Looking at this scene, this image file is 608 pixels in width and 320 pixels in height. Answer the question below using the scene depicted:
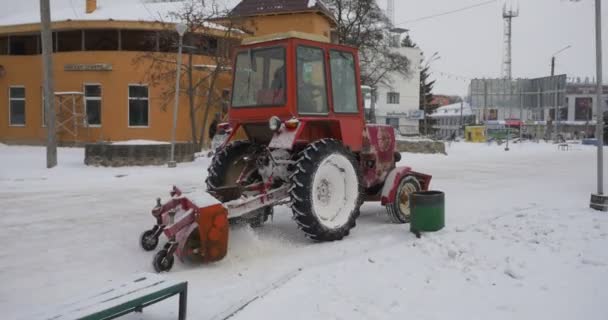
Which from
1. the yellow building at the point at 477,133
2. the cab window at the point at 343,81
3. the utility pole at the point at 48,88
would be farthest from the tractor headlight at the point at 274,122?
the yellow building at the point at 477,133

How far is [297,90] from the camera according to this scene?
669 centimetres

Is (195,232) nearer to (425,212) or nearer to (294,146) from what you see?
(294,146)

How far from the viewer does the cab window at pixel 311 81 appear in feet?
22.1

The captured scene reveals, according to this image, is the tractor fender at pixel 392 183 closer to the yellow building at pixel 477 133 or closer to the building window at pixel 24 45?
the building window at pixel 24 45

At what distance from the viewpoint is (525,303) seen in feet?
14.9

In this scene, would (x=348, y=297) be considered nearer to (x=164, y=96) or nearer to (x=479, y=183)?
(x=479, y=183)

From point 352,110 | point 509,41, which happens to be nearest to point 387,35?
point 352,110

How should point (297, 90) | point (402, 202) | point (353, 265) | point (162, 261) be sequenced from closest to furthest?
point (162, 261) < point (353, 265) < point (297, 90) < point (402, 202)

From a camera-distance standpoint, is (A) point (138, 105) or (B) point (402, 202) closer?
(B) point (402, 202)

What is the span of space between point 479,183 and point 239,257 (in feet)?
32.3

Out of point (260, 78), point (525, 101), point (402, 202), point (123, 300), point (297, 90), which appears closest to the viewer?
point (123, 300)

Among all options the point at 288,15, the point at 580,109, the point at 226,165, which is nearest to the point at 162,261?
the point at 226,165

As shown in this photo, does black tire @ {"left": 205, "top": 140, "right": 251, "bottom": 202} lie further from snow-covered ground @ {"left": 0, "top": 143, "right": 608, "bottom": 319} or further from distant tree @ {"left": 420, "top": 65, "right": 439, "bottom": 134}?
distant tree @ {"left": 420, "top": 65, "right": 439, "bottom": 134}

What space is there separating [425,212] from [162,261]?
11.2 ft
